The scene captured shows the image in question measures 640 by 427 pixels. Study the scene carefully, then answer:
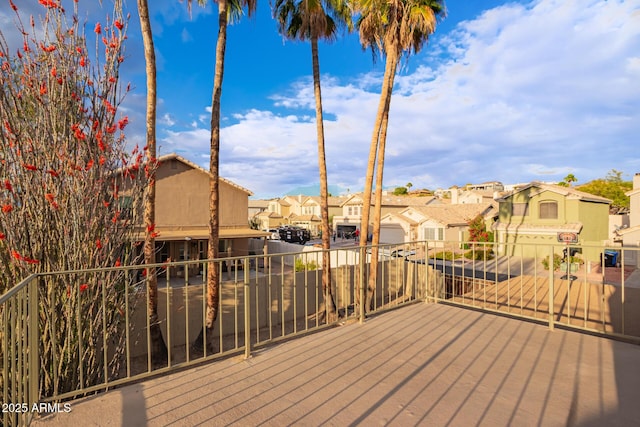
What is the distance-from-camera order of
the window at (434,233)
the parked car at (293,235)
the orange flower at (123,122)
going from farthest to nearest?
the parked car at (293,235)
the window at (434,233)
the orange flower at (123,122)

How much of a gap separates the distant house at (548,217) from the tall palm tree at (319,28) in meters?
16.7

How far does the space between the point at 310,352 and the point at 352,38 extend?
12.1 metres

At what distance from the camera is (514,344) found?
13.0 ft

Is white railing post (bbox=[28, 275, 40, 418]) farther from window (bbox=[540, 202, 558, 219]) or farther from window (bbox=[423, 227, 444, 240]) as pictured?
window (bbox=[423, 227, 444, 240])

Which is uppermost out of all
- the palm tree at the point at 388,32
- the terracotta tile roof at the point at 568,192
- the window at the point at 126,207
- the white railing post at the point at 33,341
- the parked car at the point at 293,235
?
the palm tree at the point at 388,32

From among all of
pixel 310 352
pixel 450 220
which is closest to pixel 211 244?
pixel 310 352

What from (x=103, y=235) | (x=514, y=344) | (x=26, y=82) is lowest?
(x=514, y=344)

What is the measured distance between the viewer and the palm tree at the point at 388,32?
10.2 metres

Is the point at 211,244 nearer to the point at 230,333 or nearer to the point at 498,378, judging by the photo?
the point at 230,333

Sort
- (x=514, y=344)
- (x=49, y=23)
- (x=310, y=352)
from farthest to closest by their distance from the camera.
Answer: (x=514, y=344), (x=310, y=352), (x=49, y=23)

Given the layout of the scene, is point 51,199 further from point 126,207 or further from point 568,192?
point 568,192

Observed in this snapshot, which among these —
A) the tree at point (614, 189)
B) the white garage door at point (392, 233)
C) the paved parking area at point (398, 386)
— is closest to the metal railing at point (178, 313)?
the paved parking area at point (398, 386)

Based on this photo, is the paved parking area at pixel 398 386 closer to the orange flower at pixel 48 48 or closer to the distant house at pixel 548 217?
the orange flower at pixel 48 48

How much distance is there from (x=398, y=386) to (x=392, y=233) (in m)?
32.7
